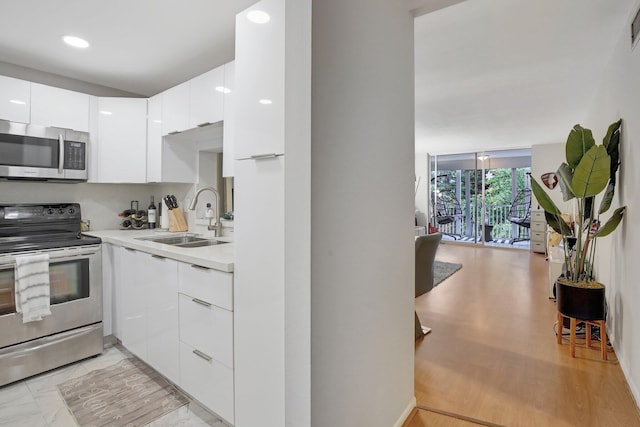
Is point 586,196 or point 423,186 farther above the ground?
point 423,186

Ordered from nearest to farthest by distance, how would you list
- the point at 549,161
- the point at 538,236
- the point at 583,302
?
the point at 583,302
the point at 538,236
the point at 549,161

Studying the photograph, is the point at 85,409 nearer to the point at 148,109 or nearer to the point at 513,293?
the point at 148,109

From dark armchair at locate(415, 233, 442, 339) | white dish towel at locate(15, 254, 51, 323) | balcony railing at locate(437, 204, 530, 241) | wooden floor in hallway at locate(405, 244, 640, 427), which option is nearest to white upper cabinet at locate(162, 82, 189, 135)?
white dish towel at locate(15, 254, 51, 323)

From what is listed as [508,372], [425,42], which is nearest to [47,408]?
[508,372]

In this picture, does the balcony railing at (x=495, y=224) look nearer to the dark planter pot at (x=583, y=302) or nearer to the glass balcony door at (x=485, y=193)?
the glass balcony door at (x=485, y=193)

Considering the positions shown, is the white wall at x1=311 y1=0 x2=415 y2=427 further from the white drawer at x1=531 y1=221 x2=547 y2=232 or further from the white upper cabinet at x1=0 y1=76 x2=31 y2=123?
the white drawer at x1=531 y1=221 x2=547 y2=232

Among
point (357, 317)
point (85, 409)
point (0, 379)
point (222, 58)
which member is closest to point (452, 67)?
point (222, 58)

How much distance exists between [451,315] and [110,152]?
A: 3610 mm

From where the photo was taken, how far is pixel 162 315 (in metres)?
2.04

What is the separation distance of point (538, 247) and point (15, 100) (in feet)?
27.3

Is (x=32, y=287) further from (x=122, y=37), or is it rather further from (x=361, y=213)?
(x=361, y=213)

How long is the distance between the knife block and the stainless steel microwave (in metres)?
0.76

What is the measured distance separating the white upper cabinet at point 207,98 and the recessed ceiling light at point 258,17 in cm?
102

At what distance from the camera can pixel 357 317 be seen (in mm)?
1336
